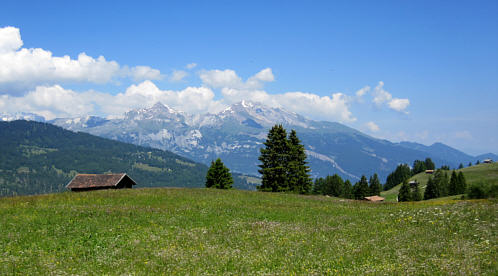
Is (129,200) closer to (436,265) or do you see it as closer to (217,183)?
(436,265)

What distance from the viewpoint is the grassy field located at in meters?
14.4

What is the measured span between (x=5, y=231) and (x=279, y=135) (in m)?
52.0

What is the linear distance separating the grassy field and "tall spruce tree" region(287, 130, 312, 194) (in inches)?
1494

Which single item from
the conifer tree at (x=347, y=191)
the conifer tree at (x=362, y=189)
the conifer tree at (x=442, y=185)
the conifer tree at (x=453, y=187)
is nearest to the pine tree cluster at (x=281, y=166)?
the conifer tree at (x=362, y=189)

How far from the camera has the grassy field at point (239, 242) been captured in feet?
47.1

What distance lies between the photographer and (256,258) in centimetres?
1577

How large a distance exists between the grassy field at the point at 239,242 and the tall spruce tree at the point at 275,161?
37.2 meters

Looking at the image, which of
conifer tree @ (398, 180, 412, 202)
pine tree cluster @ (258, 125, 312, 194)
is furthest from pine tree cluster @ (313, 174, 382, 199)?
pine tree cluster @ (258, 125, 312, 194)

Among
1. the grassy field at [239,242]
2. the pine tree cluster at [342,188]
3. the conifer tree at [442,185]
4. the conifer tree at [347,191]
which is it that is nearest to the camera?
the grassy field at [239,242]

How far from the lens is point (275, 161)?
67875 millimetres

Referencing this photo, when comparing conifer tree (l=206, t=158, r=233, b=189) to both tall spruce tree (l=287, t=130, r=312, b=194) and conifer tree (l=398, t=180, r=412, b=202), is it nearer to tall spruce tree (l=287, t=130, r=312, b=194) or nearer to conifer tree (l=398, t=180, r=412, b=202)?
tall spruce tree (l=287, t=130, r=312, b=194)

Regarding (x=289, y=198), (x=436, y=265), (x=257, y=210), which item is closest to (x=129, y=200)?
(x=257, y=210)

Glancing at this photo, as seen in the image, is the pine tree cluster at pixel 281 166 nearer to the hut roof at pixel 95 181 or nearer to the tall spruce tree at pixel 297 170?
the tall spruce tree at pixel 297 170

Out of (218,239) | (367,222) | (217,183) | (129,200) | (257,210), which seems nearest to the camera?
(218,239)
